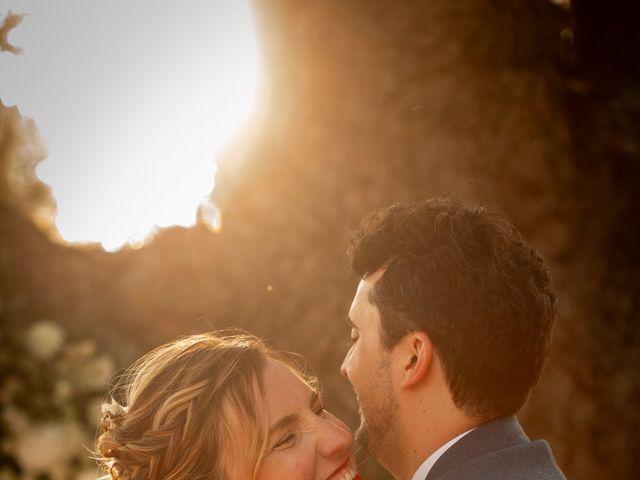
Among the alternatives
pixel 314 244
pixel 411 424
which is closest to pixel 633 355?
pixel 314 244

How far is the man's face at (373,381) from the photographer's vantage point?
9.34 ft

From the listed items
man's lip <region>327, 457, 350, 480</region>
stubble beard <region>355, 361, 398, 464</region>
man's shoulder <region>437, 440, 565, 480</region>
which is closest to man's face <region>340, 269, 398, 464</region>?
stubble beard <region>355, 361, 398, 464</region>

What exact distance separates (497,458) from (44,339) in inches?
151

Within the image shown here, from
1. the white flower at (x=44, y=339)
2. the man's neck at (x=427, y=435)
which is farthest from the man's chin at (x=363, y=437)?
the white flower at (x=44, y=339)

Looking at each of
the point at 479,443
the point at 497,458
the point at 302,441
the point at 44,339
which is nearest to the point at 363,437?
the point at 302,441

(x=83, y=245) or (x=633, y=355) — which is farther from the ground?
(x=83, y=245)

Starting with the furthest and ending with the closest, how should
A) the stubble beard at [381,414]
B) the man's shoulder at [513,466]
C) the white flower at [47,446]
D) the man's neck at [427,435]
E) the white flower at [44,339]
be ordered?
the white flower at [44,339] → the white flower at [47,446] → the stubble beard at [381,414] → the man's neck at [427,435] → the man's shoulder at [513,466]

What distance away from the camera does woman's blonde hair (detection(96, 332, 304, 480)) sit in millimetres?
3008

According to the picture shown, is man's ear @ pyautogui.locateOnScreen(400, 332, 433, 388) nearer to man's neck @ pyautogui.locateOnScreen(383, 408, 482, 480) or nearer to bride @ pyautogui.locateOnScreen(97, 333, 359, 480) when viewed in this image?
man's neck @ pyautogui.locateOnScreen(383, 408, 482, 480)

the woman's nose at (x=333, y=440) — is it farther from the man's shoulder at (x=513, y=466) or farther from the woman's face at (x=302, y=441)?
the man's shoulder at (x=513, y=466)

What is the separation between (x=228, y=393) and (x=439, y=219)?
1.13 metres

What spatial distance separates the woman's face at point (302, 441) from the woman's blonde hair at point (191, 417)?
5cm

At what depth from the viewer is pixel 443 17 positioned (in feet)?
14.9

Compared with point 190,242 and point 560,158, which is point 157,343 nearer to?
A: point 190,242
